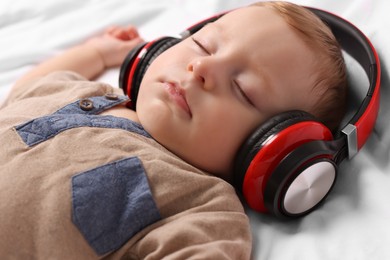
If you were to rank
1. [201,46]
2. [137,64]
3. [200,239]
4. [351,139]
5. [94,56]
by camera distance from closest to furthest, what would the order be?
[200,239] → [351,139] → [201,46] → [137,64] → [94,56]

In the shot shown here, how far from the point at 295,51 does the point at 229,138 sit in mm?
232

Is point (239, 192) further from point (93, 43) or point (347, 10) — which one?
point (93, 43)

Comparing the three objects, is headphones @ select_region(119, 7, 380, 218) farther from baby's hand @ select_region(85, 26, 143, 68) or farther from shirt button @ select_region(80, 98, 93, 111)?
baby's hand @ select_region(85, 26, 143, 68)

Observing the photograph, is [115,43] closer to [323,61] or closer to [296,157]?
[323,61]

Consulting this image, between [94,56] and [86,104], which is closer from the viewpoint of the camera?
[86,104]

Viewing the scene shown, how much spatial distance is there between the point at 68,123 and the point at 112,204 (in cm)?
21

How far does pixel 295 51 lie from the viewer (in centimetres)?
104

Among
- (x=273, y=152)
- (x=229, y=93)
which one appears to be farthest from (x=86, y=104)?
(x=273, y=152)

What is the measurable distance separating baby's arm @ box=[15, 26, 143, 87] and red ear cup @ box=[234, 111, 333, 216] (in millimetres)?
674

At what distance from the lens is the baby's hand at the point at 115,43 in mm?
1513

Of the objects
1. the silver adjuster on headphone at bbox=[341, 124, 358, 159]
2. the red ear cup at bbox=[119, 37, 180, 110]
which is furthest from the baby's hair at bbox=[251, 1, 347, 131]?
the red ear cup at bbox=[119, 37, 180, 110]

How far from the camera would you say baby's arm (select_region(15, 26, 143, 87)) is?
1.43 metres

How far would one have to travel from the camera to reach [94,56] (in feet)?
4.88

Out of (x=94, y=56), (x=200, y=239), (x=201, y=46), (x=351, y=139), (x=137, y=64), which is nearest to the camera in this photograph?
(x=200, y=239)
